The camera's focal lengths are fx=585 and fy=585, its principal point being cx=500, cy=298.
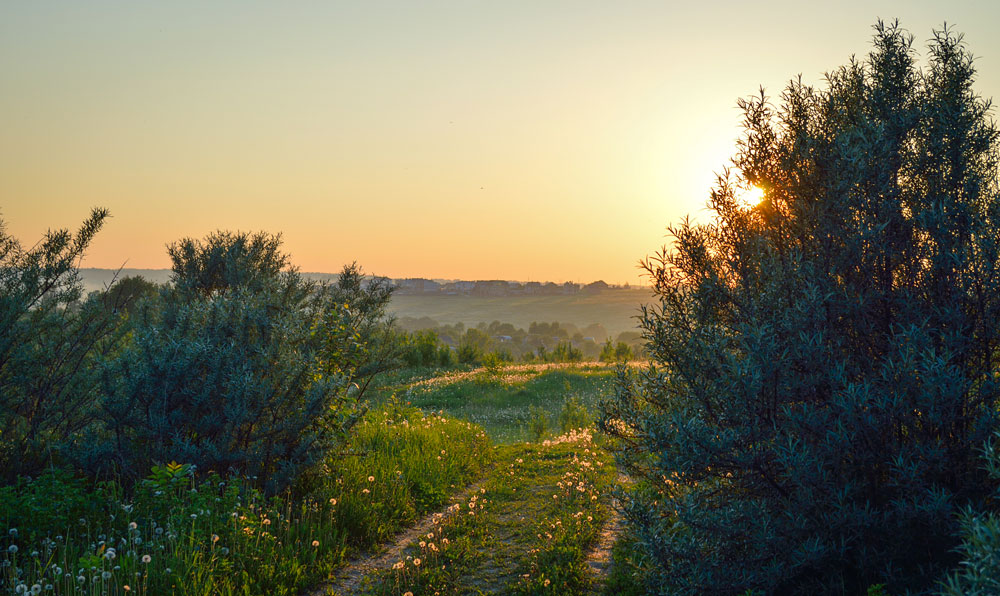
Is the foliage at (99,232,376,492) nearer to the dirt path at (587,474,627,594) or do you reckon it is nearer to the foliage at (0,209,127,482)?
the foliage at (0,209,127,482)

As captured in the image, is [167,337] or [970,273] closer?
[970,273]

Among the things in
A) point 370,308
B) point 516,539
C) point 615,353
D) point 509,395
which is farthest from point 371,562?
point 615,353

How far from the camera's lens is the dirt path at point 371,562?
19.6 feet

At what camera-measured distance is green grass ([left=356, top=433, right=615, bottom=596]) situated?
599 cm

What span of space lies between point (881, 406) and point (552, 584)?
3.52 metres

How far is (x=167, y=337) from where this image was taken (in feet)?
26.1

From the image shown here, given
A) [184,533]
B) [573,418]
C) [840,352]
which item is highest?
[840,352]

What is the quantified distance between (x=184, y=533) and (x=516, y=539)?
389 centimetres

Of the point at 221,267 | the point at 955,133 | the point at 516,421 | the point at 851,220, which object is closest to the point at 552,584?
the point at 851,220

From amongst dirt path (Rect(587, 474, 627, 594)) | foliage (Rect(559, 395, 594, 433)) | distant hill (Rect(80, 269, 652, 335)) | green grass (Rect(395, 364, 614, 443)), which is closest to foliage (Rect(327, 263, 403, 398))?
green grass (Rect(395, 364, 614, 443))

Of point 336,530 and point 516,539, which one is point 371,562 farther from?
point 516,539

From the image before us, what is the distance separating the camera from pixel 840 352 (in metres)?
4.57

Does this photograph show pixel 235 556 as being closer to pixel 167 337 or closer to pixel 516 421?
pixel 167 337

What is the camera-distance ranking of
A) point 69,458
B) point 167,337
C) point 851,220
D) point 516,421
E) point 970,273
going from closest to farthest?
point 970,273 < point 851,220 < point 69,458 < point 167,337 < point 516,421
